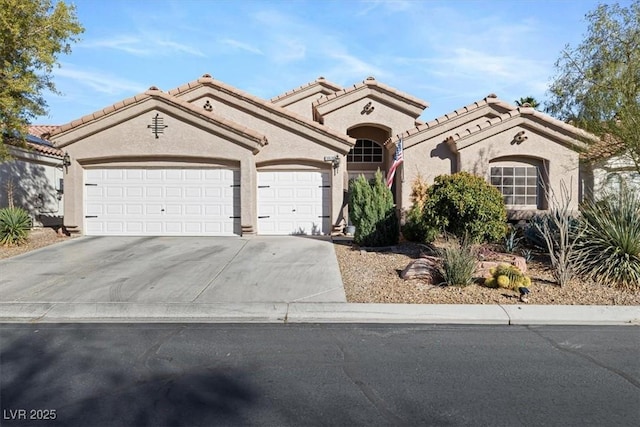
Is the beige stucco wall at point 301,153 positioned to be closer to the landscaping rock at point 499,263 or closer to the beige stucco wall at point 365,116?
the beige stucco wall at point 365,116

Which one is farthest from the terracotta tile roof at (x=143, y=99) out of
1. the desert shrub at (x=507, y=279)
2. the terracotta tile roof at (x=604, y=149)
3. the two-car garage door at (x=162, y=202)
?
the terracotta tile roof at (x=604, y=149)

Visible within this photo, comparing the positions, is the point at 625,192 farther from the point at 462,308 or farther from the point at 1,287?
the point at 1,287

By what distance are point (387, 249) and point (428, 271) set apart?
10.6 ft

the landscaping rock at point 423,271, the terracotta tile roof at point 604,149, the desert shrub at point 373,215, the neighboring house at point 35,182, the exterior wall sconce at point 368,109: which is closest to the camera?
the landscaping rock at point 423,271

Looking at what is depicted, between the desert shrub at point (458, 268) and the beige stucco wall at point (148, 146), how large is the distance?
7553 mm

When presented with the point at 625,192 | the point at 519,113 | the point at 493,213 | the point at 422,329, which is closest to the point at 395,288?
the point at 422,329

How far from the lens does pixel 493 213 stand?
10.6 m

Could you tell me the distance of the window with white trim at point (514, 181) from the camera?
51.1 feet

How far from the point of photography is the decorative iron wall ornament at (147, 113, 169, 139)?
14.8 meters

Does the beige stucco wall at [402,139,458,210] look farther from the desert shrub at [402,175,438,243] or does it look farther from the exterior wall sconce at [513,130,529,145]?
the exterior wall sconce at [513,130,529,145]

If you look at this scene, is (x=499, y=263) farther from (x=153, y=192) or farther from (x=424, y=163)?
(x=153, y=192)

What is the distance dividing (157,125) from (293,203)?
4.99 m

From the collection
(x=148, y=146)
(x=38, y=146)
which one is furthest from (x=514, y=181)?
(x=38, y=146)

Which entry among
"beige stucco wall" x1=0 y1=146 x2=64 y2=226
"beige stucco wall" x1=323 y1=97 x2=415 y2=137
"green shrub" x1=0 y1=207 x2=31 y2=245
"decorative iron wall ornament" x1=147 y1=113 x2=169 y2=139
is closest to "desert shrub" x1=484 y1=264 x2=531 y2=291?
"decorative iron wall ornament" x1=147 y1=113 x2=169 y2=139
